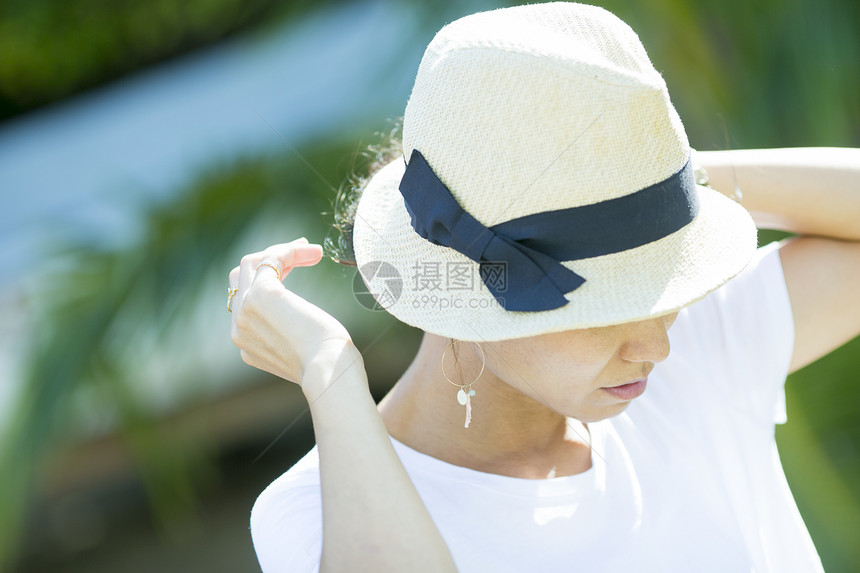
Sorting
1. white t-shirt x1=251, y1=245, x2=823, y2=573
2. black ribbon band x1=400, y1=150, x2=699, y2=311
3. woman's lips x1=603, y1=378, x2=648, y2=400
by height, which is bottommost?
white t-shirt x1=251, y1=245, x2=823, y2=573

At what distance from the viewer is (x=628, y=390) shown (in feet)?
2.80

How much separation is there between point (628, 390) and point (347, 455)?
1.01 ft

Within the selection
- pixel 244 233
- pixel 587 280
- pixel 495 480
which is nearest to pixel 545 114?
Result: pixel 587 280

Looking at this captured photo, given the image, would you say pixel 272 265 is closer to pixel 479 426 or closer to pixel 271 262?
pixel 271 262

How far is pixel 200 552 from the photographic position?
2.66m

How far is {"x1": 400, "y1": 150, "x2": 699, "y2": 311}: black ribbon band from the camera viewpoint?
76 cm

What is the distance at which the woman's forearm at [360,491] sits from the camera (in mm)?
762

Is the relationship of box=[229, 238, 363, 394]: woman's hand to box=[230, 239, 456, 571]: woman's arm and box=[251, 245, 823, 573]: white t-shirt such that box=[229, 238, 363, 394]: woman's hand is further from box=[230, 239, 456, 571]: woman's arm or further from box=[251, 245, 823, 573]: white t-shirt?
box=[251, 245, 823, 573]: white t-shirt

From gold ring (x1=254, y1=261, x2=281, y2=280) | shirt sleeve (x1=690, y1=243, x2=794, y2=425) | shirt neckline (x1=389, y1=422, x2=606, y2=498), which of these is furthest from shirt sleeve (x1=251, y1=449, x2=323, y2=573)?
shirt sleeve (x1=690, y1=243, x2=794, y2=425)

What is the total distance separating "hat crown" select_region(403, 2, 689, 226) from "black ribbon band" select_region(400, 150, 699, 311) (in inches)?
0.4

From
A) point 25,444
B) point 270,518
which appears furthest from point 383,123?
point 270,518

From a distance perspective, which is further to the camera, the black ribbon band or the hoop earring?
the hoop earring

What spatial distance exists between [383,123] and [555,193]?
123cm

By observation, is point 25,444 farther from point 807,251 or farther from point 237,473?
point 807,251
